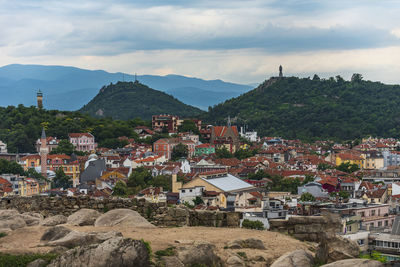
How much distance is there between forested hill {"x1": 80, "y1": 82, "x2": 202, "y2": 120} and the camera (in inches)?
5315

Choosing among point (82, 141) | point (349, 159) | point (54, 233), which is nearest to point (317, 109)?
point (349, 159)

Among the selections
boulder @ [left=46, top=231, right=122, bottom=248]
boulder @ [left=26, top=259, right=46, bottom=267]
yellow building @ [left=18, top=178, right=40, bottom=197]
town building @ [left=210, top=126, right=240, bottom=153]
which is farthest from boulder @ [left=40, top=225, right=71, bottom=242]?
town building @ [left=210, top=126, right=240, bottom=153]

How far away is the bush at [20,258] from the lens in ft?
21.4

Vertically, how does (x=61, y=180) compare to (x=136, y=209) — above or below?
below

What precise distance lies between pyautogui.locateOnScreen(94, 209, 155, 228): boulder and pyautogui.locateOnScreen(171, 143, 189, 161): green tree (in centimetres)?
5593

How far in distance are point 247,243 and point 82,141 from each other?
2439 inches

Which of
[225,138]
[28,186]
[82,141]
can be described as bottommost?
[28,186]

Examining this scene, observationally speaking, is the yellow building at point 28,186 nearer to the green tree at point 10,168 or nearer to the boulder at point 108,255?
the green tree at point 10,168

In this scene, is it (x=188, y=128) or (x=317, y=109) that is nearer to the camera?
(x=188, y=128)

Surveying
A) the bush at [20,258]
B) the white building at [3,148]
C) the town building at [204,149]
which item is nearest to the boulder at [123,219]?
the bush at [20,258]

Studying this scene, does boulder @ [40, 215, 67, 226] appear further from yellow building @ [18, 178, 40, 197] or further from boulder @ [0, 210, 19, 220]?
yellow building @ [18, 178, 40, 197]

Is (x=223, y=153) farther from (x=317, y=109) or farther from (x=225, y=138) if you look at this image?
(x=317, y=109)

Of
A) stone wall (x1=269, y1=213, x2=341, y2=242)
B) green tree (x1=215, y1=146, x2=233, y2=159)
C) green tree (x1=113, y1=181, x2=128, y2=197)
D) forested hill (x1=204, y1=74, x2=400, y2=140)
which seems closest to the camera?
stone wall (x1=269, y1=213, x2=341, y2=242)

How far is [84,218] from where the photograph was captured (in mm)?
9234
